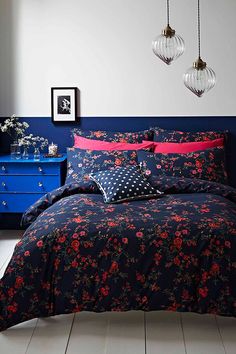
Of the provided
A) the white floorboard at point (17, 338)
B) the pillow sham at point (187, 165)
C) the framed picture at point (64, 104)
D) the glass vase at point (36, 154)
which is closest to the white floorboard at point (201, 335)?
the white floorboard at point (17, 338)

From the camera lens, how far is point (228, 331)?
9.63 feet

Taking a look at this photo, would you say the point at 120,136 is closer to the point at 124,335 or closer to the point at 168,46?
the point at 168,46

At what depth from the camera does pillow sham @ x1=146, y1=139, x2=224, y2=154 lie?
4566 mm

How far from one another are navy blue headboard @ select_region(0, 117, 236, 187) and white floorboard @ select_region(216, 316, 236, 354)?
6.88 feet

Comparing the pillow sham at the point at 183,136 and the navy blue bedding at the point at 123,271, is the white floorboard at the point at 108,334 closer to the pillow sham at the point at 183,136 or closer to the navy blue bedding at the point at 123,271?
the navy blue bedding at the point at 123,271

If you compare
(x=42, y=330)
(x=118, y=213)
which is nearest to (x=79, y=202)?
(x=118, y=213)

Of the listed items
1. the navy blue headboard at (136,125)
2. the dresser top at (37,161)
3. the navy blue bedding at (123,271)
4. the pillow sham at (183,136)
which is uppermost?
the navy blue headboard at (136,125)

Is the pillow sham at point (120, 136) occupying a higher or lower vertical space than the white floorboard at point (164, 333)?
higher

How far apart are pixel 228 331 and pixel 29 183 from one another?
7.99 feet

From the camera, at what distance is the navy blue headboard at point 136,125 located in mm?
4953

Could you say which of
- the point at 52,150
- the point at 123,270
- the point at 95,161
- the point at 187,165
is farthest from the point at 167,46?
the point at 52,150

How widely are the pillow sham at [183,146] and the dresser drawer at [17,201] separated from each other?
45.7 inches

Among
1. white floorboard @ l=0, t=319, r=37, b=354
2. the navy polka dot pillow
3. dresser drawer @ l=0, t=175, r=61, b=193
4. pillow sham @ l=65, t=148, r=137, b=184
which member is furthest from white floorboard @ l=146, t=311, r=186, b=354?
dresser drawer @ l=0, t=175, r=61, b=193

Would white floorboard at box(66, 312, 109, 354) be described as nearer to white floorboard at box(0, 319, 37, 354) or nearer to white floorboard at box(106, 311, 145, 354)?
white floorboard at box(106, 311, 145, 354)
